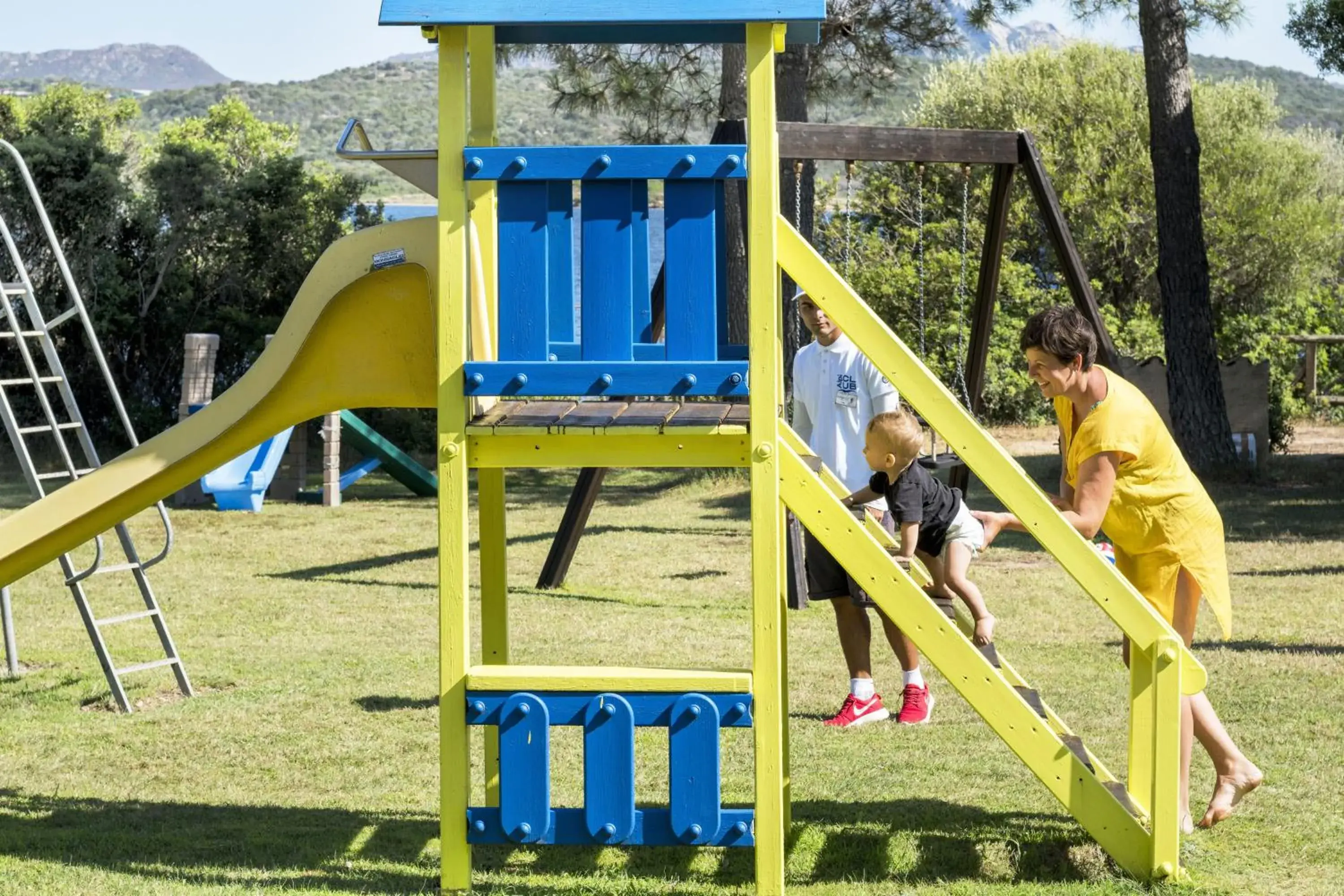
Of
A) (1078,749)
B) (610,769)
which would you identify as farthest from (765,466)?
(1078,749)

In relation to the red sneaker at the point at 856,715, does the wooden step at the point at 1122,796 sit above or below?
above

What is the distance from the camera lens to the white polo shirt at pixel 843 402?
6.34 m

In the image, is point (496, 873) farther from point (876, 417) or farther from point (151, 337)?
point (151, 337)

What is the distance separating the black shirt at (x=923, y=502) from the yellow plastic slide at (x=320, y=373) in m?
1.69

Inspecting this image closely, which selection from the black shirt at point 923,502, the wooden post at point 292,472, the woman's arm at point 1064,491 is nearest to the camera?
the woman's arm at point 1064,491

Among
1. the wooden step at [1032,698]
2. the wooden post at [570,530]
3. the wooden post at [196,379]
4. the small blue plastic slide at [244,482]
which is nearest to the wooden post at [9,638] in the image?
the wooden post at [570,530]

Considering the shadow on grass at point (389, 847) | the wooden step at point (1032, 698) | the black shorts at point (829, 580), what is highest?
the black shorts at point (829, 580)

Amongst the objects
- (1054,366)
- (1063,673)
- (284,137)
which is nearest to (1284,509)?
(1063,673)

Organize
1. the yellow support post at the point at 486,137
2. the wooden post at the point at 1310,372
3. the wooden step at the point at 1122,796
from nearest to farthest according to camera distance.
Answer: the wooden step at the point at 1122,796
the yellow support post at the point at 486,137
the wooden post at the point at 1310,372

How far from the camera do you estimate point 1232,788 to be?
4.58m

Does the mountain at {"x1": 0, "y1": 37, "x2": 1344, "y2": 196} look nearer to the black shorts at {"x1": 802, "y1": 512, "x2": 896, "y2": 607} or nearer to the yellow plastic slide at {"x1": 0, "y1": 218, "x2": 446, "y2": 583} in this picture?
the black shorts at {"x1": 802, "y1": 512, "x2": 896, "y2": 607}

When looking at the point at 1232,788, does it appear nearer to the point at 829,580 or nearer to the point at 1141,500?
the point at 1141,500

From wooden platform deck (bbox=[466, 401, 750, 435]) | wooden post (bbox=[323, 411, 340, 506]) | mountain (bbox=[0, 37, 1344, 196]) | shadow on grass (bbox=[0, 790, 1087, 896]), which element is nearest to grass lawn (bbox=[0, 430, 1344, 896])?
shadow on grass (bbox=[0, 790, 1087, 896])

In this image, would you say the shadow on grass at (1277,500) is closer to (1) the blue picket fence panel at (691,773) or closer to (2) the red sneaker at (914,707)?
(2) the red sneaker at (914,707)
